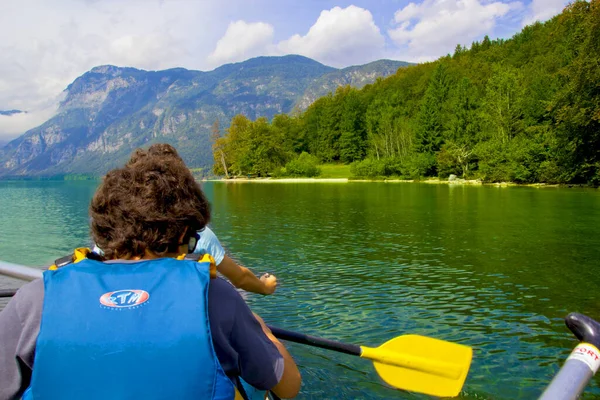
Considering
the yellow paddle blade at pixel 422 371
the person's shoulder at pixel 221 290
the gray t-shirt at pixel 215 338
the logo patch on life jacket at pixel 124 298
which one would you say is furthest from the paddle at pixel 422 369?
the logo patch on life jacket at pixel 124 298

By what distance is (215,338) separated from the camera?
1.71m

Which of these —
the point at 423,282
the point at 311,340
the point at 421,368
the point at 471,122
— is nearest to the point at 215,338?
the point at 311,340

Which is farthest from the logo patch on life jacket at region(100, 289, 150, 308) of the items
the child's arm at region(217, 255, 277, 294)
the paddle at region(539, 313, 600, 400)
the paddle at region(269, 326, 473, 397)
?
the paddle at region(269, 326, 473, 397)

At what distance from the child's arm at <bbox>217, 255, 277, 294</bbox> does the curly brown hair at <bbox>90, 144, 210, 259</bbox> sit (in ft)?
5.41

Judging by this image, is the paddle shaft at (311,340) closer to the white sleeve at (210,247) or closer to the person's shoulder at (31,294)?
the white sleeve at (210,247)

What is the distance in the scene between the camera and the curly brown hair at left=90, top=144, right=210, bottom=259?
6.05 ft

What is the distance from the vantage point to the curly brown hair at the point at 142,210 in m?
1.84

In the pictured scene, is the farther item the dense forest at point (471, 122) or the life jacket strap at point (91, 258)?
the dense forest at point (471, 122)

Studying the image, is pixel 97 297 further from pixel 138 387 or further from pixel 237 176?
pixel 237 176

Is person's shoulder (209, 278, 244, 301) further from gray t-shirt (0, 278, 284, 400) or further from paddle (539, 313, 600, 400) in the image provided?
paddle (539, 313, 600, 400)

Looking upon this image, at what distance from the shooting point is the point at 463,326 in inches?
262

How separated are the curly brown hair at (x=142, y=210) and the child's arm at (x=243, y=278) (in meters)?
1.65

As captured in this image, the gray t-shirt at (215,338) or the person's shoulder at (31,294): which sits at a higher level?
the person's shoulder at (31,294)

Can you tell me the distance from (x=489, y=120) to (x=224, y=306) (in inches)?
2504
